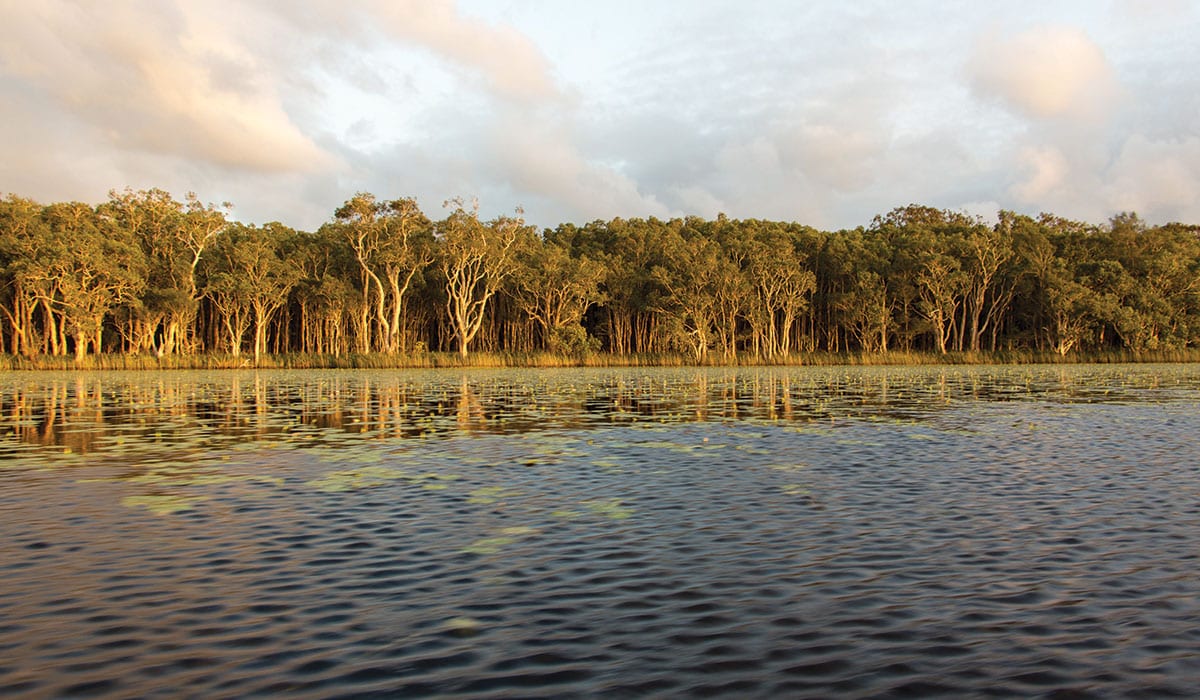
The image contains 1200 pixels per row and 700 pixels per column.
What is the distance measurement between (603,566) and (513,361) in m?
61.4

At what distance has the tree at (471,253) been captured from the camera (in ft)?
258

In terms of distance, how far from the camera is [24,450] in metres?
16.1

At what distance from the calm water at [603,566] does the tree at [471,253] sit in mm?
61957

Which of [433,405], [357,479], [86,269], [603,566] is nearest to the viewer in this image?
[603,566]

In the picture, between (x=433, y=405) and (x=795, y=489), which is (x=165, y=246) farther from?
(x=795, y=489)

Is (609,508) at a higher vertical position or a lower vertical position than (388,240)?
lower

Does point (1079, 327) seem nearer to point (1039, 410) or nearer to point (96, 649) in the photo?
point (1039, 410)

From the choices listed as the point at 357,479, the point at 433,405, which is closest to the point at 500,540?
the point at 357,479

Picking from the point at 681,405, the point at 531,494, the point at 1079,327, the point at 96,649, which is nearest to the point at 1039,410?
the point at 681,405

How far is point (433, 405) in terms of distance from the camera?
2755 centimetres

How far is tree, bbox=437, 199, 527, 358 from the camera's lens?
78.8 meters

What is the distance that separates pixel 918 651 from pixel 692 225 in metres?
102

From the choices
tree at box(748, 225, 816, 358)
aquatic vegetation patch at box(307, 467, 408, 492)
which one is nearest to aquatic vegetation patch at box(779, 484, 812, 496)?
aquatic vegetation patch at box(307, 467, 408, 492)

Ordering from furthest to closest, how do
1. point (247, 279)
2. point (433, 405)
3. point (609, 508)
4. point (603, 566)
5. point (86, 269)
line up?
point (247, 279), point (86, 269), point (433, 405), point (609, 508), point (603, 566)
